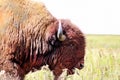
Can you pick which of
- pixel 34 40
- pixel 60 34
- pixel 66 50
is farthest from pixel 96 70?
pixel 34 40

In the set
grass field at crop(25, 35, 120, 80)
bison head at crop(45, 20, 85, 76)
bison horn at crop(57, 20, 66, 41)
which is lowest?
grass field at crop(25, 35, 120, 80)

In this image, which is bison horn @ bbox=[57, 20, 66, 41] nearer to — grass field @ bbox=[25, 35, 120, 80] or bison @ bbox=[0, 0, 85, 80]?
bison @ bbox=[0, 0, 85, 80]

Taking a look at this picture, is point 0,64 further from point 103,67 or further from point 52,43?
point 103,67

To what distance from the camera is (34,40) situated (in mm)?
12641

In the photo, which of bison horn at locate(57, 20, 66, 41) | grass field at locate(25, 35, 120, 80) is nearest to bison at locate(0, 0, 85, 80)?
bison horn at locate(57, 20, 66, 41)

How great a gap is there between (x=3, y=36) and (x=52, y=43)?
2.95 feet

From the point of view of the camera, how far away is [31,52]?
1262cm

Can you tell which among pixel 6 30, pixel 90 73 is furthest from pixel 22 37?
pixel 90 73

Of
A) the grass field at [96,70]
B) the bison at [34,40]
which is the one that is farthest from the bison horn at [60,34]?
the grass field at [96,70]

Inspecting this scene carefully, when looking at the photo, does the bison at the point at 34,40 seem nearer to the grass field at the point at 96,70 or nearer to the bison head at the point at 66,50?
the bison head at the point at 66,50

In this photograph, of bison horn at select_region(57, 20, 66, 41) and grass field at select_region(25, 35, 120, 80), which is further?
bison horn at select_region(57, 20, 66, 41)

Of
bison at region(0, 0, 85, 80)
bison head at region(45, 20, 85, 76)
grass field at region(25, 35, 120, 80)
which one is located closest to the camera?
grass field at region(25, 35, 120, 80)

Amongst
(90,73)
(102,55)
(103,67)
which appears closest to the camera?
(90,73)

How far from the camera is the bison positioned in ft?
40.9
